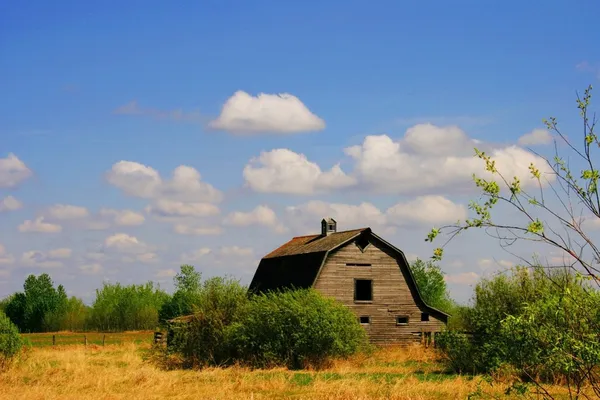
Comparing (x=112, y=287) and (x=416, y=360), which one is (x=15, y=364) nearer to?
(x=416, y=360)

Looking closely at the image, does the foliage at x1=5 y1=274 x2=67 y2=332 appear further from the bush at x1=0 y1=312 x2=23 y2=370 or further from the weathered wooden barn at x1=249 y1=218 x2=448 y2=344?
the bush at x1=0 y1=312 x2=23 y2=370

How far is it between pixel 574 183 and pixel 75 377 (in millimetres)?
21829

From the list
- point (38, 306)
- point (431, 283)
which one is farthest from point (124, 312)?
point (431, 283)

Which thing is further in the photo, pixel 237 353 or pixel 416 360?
pixel 416 360

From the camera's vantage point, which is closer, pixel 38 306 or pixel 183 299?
pixel 183 299

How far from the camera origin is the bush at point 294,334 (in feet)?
111

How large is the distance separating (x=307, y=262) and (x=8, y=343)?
20175 millimetres

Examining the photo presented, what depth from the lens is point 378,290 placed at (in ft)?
150

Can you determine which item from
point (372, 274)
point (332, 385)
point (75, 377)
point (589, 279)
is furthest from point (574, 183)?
point (372, 274)

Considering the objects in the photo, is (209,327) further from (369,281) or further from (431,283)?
(431,283)

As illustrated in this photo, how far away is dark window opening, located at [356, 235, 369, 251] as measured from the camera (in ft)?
149

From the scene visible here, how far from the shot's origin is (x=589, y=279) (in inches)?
352

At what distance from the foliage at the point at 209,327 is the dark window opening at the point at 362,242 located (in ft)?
36.3

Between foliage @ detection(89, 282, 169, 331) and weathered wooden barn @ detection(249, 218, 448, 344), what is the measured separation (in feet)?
155
